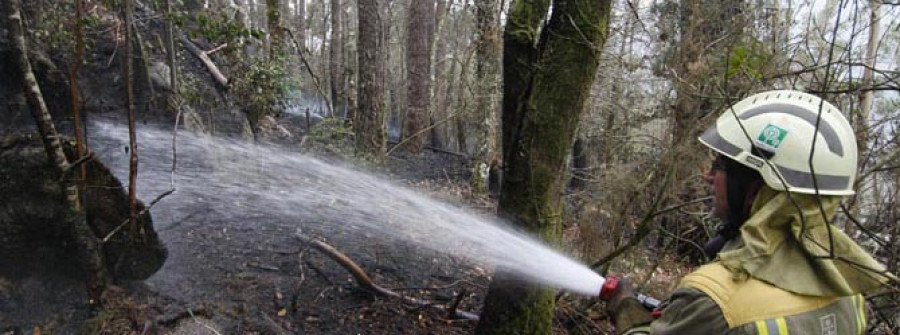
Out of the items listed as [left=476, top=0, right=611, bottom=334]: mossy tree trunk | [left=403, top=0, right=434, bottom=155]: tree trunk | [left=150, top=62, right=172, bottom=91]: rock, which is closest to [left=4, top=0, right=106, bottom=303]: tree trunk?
[left=476, top=0, right=611, bottom=334]: mossy tree trunk

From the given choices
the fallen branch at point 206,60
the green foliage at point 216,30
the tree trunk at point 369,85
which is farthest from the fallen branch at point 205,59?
the green foliage at point 216,30

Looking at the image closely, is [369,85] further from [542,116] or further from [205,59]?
[542,116]

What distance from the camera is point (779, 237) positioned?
5.87ft

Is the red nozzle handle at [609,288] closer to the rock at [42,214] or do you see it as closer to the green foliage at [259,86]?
the rock at [42,214]

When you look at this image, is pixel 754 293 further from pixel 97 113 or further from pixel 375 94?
pixel 375 94

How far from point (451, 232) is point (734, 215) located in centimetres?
456

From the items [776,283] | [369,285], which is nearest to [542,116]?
[776,283]

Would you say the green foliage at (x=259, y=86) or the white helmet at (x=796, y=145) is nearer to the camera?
the white helmet at (x=796, y=145)

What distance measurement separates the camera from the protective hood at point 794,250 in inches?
66.9

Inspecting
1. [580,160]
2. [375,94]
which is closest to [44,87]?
[375,94]

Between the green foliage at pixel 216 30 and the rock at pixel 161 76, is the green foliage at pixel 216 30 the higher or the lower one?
the higher one

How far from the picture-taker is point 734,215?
1.99 m

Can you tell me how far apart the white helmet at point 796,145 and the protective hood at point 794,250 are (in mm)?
63

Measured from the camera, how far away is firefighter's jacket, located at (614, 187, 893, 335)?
1640 millimetres
